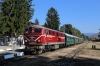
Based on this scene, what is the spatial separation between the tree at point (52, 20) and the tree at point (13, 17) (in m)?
50.8

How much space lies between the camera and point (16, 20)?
5197cm

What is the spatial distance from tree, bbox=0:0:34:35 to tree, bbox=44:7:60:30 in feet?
167

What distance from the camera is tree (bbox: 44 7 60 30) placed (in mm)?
103875

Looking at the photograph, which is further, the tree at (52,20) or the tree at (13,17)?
the tree at (52,20)

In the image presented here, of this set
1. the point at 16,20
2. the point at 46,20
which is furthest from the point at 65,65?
the point at 46,20

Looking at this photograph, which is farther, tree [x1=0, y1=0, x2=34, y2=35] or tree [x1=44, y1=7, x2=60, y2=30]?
tree [x1=44, y1=7, x2=60, y2=30]

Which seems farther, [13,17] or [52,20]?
[52,20]

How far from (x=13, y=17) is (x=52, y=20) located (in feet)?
183

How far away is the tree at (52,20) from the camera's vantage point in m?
104

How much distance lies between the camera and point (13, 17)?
169 feet

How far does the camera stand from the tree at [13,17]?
5127 centimetres

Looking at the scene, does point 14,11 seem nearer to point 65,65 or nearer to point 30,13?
point 30,13

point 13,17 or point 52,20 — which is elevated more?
point 52,20

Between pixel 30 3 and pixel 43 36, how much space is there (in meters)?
38.9
